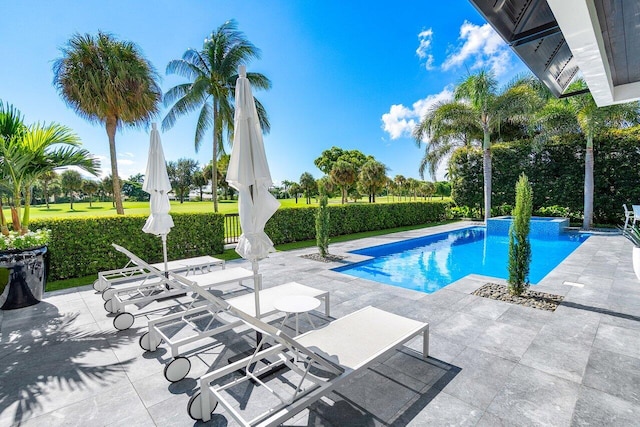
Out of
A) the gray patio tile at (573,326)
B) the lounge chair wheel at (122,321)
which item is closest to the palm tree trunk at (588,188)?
the gray patio tile at (573,326)

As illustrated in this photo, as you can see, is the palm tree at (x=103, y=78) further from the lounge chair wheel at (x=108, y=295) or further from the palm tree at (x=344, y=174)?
the palm tree at (x=344, y=174)

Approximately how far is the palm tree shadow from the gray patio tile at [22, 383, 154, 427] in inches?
9.2

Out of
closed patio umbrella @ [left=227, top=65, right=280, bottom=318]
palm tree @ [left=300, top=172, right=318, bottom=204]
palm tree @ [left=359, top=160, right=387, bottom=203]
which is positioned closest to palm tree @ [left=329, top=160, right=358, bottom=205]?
palm tree @ [left=359, top=160, right=387, bottom=203]

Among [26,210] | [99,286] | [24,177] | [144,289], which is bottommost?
[99,286]

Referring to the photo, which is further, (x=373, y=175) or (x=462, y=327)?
(x=373, y=175)

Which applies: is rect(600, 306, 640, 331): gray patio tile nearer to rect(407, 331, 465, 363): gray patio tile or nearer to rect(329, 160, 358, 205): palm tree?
rect(407, 331, 465, 363): gray patio tile

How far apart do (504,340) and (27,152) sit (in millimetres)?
9148

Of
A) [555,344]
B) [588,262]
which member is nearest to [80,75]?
[555,344]

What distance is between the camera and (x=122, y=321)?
178 inches

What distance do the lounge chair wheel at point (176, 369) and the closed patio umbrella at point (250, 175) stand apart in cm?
92

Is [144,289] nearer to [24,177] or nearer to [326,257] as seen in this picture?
[24,177]

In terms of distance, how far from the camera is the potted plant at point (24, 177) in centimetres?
546

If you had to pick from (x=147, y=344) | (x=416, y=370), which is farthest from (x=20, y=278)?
(x=416, y=370)

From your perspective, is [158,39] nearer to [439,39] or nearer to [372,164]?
[439,39]
